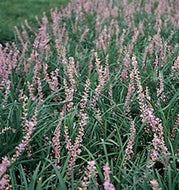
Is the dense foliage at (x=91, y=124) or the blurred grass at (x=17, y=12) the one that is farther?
the blurred grass at (x=17, y=12)

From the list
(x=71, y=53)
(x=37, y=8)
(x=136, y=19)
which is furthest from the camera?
(x=37, y=8)

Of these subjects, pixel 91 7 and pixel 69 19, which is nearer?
pixel 69 19

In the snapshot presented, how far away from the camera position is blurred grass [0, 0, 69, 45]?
616 cm

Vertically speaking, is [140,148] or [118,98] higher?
[118,98]

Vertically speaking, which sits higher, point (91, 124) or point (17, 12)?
point (17, 12)

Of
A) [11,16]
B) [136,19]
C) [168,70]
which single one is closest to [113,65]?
[168,70]

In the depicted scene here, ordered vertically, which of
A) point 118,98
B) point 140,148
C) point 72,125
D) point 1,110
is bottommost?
point 140,148

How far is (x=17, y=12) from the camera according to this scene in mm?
7992

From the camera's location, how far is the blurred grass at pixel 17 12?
20.2 feet

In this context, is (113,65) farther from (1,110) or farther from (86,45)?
(1,110)

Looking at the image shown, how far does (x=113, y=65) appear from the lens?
4082mm

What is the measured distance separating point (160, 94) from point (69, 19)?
14.5 ft

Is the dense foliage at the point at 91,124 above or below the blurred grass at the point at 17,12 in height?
below

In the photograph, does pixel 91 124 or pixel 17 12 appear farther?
pixel 17 12
